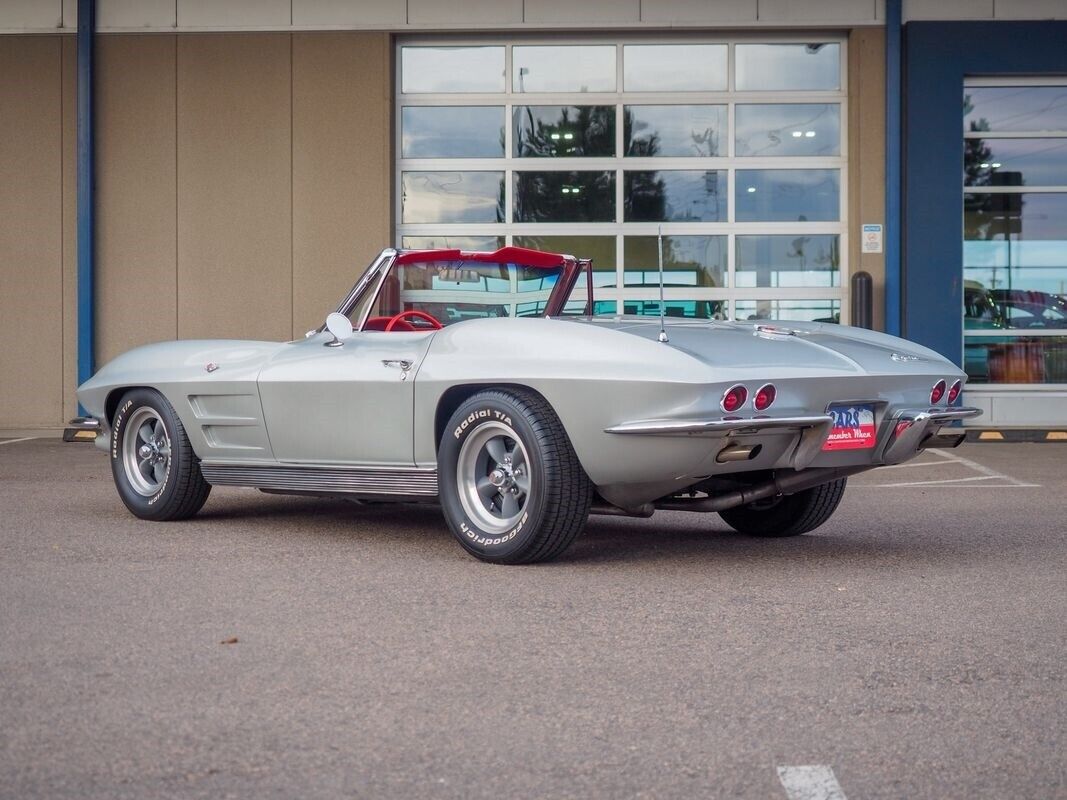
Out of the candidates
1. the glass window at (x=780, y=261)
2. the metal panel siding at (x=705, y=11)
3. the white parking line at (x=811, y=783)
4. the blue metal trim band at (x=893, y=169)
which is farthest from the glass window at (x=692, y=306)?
the white parking line at (x=811, y=783)

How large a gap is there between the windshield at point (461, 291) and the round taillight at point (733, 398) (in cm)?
164

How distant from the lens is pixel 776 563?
5352 millimetres

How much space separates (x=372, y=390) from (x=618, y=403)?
4.05ft

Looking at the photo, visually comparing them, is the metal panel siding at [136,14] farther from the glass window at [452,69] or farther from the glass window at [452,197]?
the glass window at [452,197]

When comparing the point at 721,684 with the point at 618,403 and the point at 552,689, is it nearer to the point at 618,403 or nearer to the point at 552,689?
the point at 552,689

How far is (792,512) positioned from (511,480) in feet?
4.91

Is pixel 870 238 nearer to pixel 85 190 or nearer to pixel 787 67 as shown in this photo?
pixel 787 67

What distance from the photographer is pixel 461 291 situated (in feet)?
20.6

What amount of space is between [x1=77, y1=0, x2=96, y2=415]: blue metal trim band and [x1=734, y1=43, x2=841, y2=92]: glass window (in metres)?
6.55

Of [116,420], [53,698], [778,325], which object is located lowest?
[53,698]

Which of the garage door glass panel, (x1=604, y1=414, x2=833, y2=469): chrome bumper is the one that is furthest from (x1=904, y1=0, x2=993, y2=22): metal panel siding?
(x1=604, y1=414, x2=833, y2=469): chrome bumper

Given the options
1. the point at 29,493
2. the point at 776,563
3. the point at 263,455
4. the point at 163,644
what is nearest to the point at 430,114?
the point at 29,493

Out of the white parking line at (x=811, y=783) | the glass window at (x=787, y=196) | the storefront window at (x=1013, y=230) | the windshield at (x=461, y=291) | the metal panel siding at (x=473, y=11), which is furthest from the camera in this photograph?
the glass window at (x=787, y=196)

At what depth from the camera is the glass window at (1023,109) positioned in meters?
14.7
